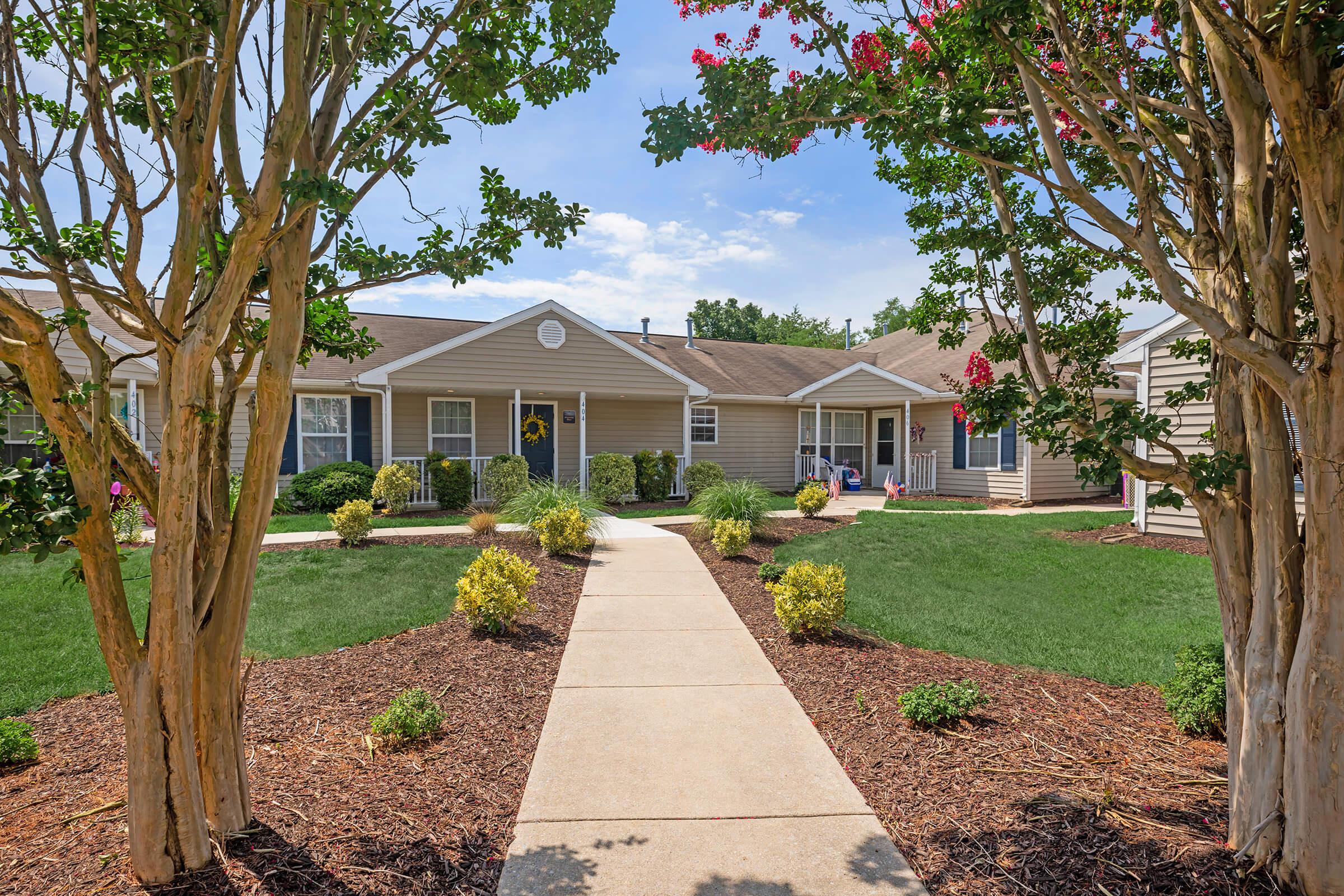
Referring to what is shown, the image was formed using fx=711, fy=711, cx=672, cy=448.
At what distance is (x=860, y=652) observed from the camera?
206 inches

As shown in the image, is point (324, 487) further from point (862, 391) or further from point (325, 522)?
point (862, 391)

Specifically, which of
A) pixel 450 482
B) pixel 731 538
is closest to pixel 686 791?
pixel 731 538

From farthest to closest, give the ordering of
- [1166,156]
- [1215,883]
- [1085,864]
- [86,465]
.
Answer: [1166,156] → [1085,864] → [1215,883] → [86,465]

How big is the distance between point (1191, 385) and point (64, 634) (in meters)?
7.45

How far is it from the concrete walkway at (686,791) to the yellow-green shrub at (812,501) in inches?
262

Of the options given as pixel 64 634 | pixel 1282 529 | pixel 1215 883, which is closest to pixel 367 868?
pixel 1215 883

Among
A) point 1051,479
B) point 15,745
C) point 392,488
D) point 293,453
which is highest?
point 293,453

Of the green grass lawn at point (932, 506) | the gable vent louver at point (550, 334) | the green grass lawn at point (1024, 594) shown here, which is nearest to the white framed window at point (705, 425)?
the gable vent louver at point (550, 334)

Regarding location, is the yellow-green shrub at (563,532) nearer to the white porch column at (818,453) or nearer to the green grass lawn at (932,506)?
the green grass lawn at (932,506)

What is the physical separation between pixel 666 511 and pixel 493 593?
27.4 ft

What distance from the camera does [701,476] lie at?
1555cm

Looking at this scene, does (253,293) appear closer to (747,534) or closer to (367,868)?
(367,868)

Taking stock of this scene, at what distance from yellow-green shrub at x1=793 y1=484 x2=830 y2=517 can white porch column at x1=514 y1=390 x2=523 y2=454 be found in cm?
583

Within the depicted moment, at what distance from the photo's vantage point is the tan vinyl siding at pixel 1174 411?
1004cm
